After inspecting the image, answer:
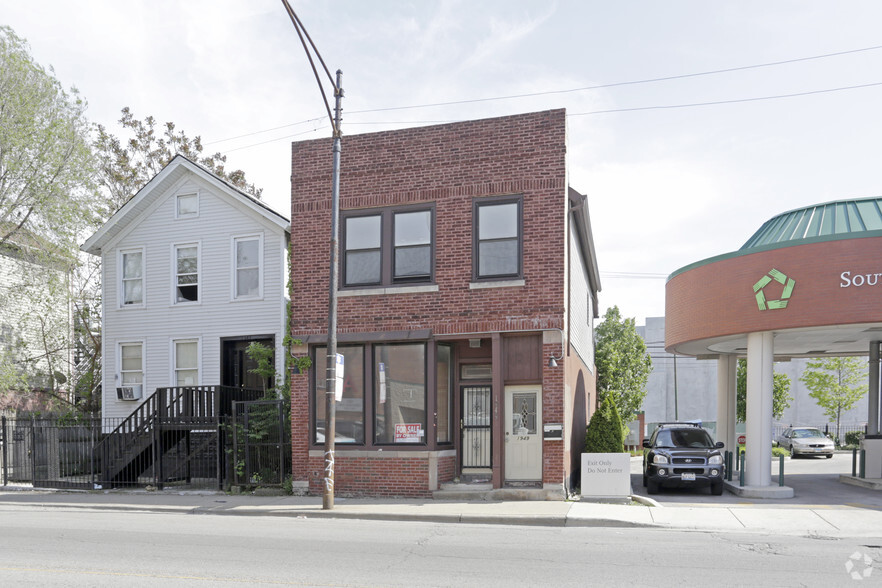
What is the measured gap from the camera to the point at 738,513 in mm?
14000

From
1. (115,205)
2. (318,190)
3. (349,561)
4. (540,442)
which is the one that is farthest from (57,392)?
(349,561)

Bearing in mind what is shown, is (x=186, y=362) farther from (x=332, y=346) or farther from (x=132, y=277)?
(x=332, y=346)

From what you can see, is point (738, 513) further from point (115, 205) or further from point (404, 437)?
point (115, 205)

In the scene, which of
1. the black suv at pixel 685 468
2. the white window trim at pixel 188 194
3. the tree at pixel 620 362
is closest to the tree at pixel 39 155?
the white window trim at pixel 188 194

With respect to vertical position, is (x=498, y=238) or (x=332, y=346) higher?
(x=498, y=238)

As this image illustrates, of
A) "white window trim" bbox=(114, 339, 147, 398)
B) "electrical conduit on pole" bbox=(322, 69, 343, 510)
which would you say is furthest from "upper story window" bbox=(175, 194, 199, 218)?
"electrical conduit on pole" bbox=(322, 69, 343, 510)

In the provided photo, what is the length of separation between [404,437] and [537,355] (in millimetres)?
3300

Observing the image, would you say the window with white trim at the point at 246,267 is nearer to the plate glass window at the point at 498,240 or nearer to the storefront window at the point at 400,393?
the storefront window at the point at 400,393

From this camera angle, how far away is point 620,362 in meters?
41.0

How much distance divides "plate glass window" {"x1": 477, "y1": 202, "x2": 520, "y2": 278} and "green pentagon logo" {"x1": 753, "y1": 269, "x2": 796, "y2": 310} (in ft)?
18.9

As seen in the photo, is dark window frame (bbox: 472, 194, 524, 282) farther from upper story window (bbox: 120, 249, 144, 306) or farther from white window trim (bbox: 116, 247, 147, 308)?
upper story window (bbox: 120, 249, 144, 306)

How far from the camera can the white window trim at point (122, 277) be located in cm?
2283

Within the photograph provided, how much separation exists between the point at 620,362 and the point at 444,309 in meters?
26.7

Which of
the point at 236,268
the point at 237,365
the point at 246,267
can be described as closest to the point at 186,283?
the point at 236,268
